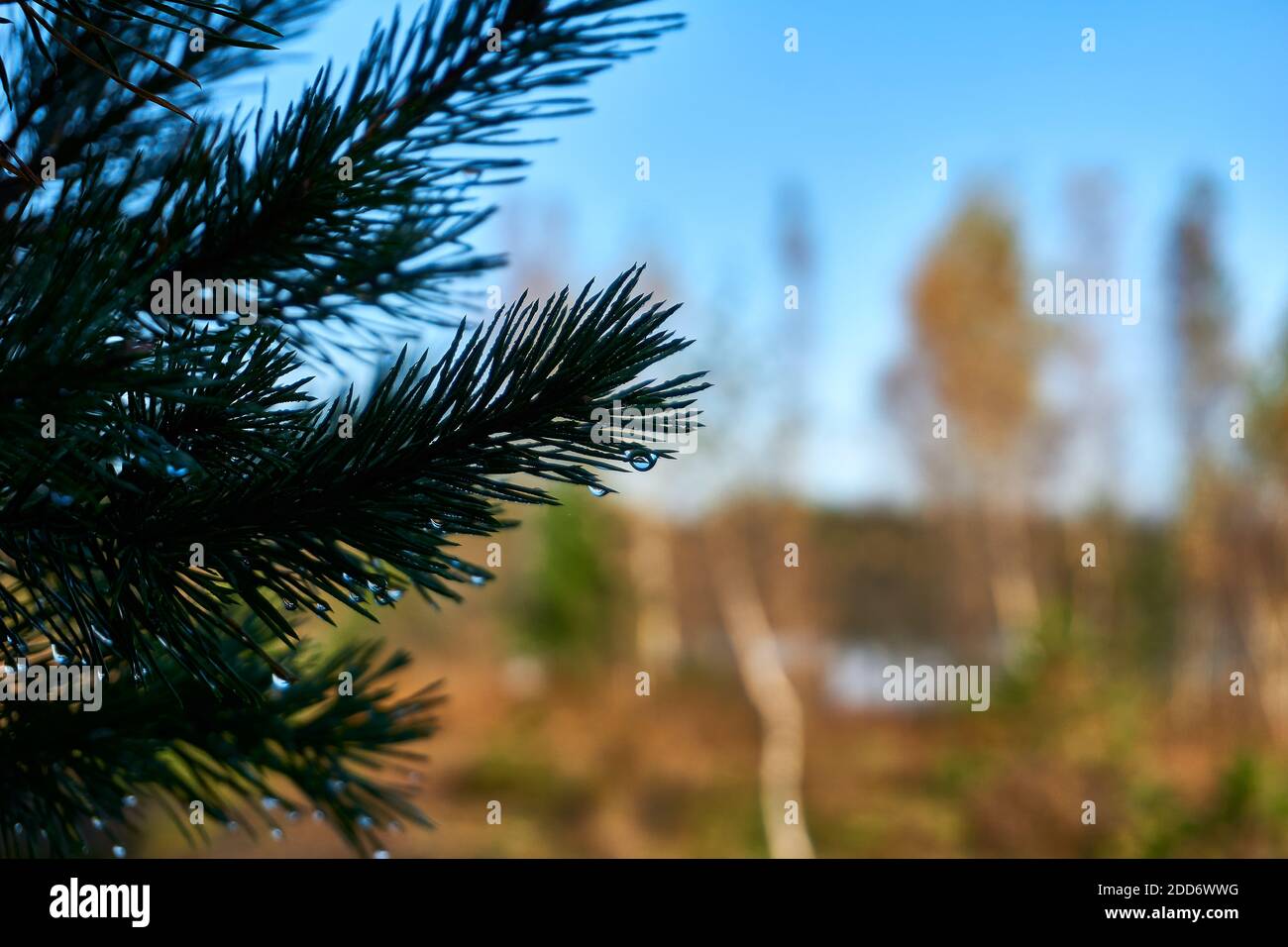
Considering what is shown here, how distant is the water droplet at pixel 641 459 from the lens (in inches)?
14.4

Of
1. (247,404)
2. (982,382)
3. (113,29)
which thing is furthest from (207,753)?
(982,382)

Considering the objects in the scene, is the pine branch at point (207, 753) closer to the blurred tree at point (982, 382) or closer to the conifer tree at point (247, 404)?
the conifer tree at point (247, 404)

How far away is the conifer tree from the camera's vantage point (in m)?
0.36

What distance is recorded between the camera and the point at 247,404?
40cm

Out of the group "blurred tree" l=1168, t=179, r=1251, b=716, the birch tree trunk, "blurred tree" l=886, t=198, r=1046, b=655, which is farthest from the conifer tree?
"blurred tree" l=1168, t=179, r=1251, b=716

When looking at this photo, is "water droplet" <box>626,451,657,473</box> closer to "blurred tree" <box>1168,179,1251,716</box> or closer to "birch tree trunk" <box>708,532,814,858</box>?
"birch tree trunk" <box>708,532,814,858</box>

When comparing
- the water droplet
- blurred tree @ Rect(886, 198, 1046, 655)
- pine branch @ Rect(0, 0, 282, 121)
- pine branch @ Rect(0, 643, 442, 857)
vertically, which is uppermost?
blurred tree @ Rect(886, 198, 1046, 655)

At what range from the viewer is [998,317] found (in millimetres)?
9211

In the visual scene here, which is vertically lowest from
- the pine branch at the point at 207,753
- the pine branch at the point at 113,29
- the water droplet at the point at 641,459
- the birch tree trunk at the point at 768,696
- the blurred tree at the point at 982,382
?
the birch tree trunk at the point at 768,696

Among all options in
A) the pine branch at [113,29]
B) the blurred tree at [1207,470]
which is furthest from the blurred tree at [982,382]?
the pine branch at [113,29]

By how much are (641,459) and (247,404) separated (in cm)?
17

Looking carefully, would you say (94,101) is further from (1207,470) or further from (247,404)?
(1207,470)

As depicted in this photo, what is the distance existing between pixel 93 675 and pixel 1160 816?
6.03 metres
